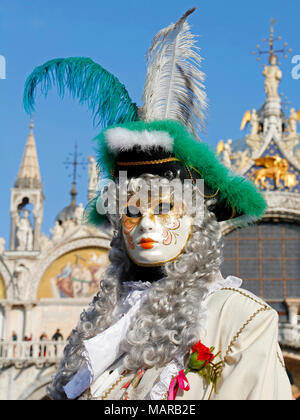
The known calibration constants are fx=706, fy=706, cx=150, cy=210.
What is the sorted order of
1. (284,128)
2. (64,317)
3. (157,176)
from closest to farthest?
(157,176) < (64,317) < (284,128)

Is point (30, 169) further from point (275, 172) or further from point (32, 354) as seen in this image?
point (275, 172)

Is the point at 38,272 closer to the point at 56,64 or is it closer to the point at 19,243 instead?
the point at 19,243

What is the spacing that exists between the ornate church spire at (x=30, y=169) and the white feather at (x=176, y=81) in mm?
14530

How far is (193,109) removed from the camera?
3240mm

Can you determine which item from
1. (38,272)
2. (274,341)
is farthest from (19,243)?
(274,341)

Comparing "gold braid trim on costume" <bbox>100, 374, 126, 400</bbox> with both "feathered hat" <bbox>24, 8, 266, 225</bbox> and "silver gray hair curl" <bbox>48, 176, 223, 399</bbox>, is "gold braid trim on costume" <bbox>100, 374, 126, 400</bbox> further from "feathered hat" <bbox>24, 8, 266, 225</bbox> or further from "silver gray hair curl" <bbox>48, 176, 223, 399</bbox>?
"feathered hat" <bbox>24, 8, 266, 225</bbox>

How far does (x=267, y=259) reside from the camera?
1620 cm

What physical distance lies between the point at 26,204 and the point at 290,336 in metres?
7.48

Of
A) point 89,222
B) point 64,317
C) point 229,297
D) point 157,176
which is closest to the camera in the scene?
point 229,297

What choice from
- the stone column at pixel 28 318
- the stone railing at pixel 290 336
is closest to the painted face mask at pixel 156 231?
the stone railing at pixel 290 336

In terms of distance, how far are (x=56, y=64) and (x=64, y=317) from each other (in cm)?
1329

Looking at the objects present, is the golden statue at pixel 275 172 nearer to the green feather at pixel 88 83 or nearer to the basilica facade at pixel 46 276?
the basilica facade at pixel 46 276

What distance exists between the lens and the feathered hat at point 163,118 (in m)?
2.98

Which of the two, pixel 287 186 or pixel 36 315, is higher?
pixel 287 186
